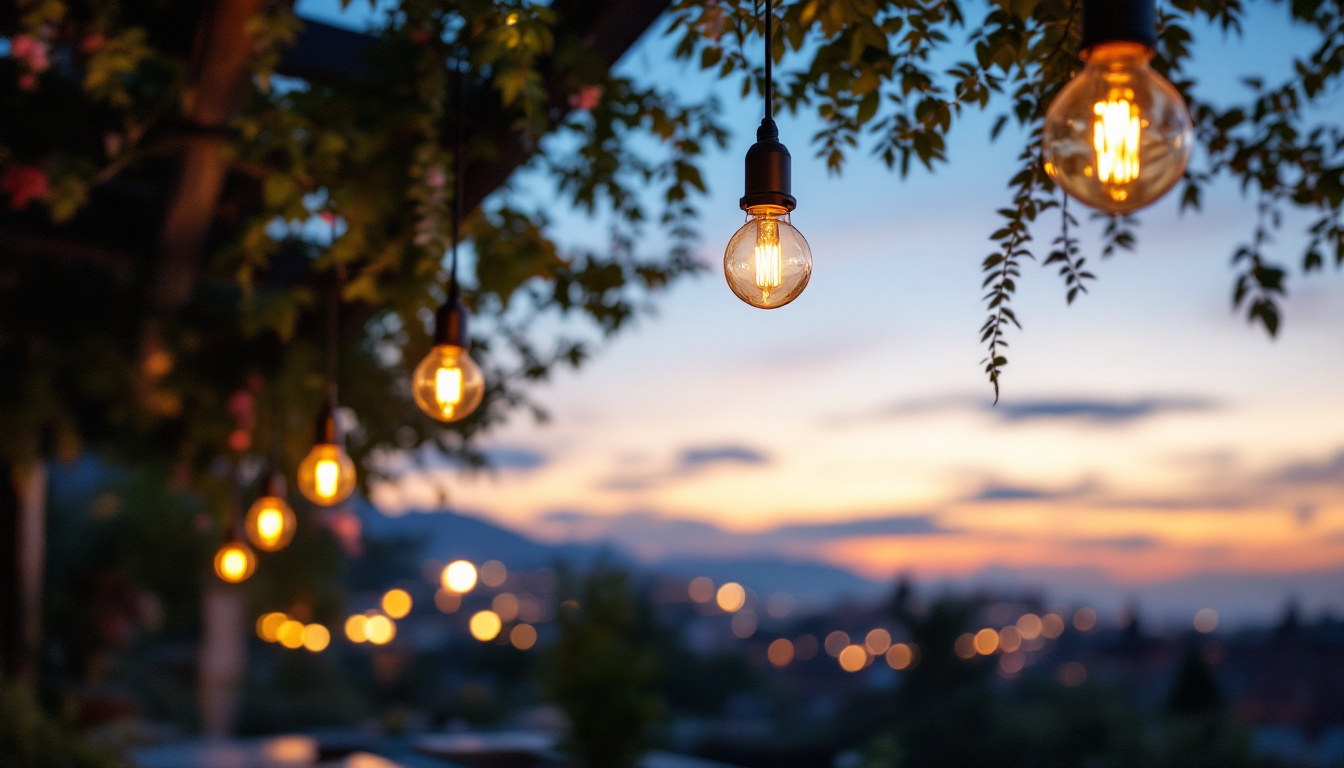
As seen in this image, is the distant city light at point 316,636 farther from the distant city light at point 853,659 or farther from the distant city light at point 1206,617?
the distant city light at point 1206,617

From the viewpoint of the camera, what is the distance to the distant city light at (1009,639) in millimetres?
16212

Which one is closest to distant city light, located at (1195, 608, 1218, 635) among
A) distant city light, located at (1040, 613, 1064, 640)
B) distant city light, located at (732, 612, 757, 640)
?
distant city light, located at (1040, 613, 1064, 640)

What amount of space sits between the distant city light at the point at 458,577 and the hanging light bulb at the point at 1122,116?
11.5m

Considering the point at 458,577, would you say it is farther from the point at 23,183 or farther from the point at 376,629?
the point at 23,183

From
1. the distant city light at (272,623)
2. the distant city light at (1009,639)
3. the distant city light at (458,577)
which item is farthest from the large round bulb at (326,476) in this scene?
the distant city light at (1009,639)

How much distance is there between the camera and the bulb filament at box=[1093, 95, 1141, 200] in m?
1.27

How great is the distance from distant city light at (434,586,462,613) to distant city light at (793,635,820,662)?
Result: 14.7 metres

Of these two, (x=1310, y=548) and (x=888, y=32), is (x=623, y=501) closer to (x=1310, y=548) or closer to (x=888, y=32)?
(x=1310, y=548)

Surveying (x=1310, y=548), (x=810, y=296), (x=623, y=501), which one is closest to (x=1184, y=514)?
(x=1310, y=548)

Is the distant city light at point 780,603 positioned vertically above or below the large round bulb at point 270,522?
below

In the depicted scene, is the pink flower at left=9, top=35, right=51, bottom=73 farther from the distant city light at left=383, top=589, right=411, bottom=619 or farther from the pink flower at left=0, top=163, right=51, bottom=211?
the distant city light at left=383, top=589, right=411, bottom=619

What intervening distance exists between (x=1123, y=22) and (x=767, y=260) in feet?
2.44

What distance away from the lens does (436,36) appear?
131 inches

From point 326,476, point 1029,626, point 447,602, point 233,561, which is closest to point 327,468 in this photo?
point 326,476
